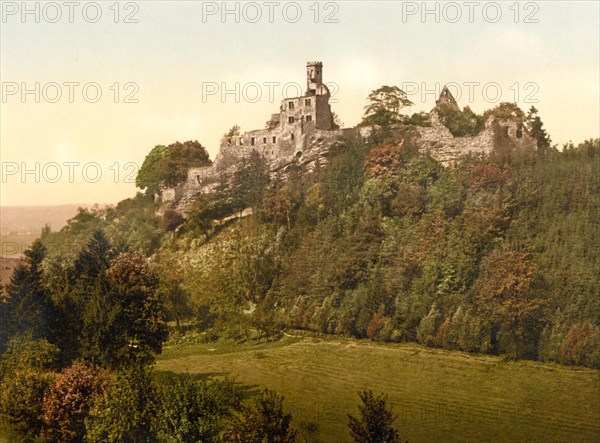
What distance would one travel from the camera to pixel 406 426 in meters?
45.2

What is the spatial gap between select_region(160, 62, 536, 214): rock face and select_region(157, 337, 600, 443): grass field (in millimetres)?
16673

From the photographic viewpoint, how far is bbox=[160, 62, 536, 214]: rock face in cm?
6500

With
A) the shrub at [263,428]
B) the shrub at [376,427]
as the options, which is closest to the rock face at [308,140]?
the shrub at [376,427]

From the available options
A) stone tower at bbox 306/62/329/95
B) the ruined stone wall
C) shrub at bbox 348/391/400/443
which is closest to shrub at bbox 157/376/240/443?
shrub at bbox 348/391/400/443

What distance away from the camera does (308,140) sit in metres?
74.9

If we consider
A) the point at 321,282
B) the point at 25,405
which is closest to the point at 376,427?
the point at 25,405

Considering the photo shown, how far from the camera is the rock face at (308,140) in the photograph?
213 feet

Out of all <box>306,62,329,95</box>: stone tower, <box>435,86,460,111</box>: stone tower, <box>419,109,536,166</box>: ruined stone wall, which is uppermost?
<box>306,62,329,95</box>: stone tower

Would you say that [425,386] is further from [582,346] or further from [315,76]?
[315,76]

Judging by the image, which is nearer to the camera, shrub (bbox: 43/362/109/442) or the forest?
shrub (bbox: 43/362/109/442)

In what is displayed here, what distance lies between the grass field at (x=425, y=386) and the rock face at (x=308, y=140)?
16673 mm

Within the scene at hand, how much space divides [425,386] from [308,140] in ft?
96.8

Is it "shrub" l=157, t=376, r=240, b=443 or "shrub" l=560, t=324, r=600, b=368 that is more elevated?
"shrub" l=560, t=324, r=600, b=368

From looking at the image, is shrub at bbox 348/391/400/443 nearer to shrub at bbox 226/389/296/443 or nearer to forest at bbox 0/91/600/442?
forest at bbox 0/91/600/442
